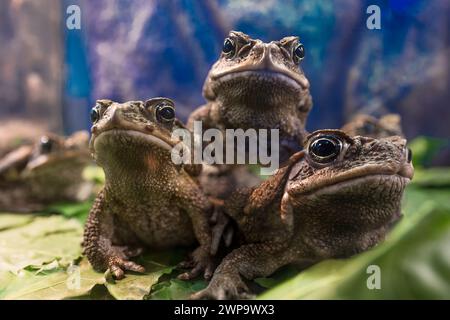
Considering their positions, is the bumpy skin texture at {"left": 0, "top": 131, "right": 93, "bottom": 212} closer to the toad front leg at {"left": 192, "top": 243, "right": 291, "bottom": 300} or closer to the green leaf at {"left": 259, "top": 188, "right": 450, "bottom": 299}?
the toad front leg at {"left": 192, "top": 243, "right": 291, "bottom": 300}

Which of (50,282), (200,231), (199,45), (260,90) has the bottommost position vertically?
(50,282)

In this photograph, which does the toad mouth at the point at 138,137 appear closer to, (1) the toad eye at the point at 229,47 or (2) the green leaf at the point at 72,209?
(1) the toad eye at the point at 229,47

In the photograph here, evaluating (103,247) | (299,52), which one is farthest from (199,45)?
(103,247)

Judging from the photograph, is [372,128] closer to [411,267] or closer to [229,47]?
[229,47]

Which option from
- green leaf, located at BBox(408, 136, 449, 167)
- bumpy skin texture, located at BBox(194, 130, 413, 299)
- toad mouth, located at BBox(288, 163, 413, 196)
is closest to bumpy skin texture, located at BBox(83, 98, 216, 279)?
bumpy skin texture, located at BBox(194, 130, 413, 299)

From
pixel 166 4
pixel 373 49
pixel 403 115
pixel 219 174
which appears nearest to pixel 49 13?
pixel 166 4

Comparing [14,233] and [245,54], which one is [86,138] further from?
[245,54]
